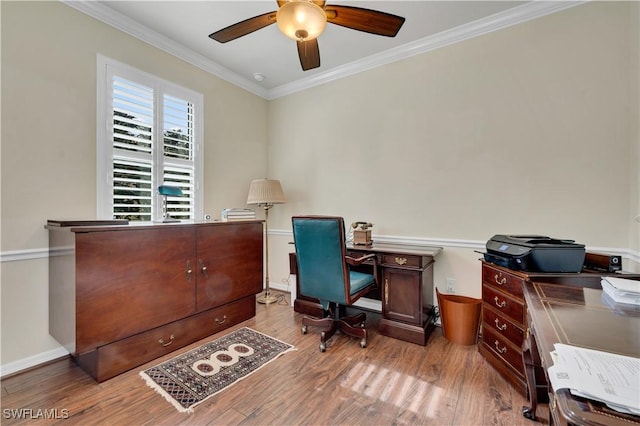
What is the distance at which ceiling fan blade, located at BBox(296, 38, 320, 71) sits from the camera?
1.97 meters

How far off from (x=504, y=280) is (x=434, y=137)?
1523 mm

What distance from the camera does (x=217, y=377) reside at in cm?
189

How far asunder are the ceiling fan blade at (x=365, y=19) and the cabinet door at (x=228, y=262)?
1877mm

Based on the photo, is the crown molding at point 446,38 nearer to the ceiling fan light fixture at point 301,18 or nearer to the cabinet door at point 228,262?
the ceiling fan light fixture at point 301,18

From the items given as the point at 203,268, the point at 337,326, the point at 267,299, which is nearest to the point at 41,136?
the point at 203,268

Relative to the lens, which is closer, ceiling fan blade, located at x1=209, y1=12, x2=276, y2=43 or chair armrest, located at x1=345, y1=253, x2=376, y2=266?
ceiling fan blade, located at x1=209, y1=12, x2=276, y2=43

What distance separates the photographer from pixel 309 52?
2.07m

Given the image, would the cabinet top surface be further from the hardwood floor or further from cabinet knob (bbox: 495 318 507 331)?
cabinet knob (bbox: 495 318 507 331)

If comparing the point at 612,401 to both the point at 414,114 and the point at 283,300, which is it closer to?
the point at 414,114

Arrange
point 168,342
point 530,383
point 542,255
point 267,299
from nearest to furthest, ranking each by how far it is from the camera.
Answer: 1. point 530,383
2. point 542,255
3. point 168,342
4. point 267,299

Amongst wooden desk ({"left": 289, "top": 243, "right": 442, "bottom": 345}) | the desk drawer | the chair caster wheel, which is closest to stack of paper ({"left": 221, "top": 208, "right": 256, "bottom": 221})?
wooden desk ({"left": 289, "top": 243, "right": 442, "bottom": 345})

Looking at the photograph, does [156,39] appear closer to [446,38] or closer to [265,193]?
[265,193]

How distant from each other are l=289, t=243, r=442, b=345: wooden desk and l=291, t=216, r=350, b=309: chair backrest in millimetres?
465

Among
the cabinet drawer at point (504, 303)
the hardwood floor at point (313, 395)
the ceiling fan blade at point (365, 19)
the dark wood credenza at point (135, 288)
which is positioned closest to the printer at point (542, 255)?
the cabinet drawer at point (504, 303)
